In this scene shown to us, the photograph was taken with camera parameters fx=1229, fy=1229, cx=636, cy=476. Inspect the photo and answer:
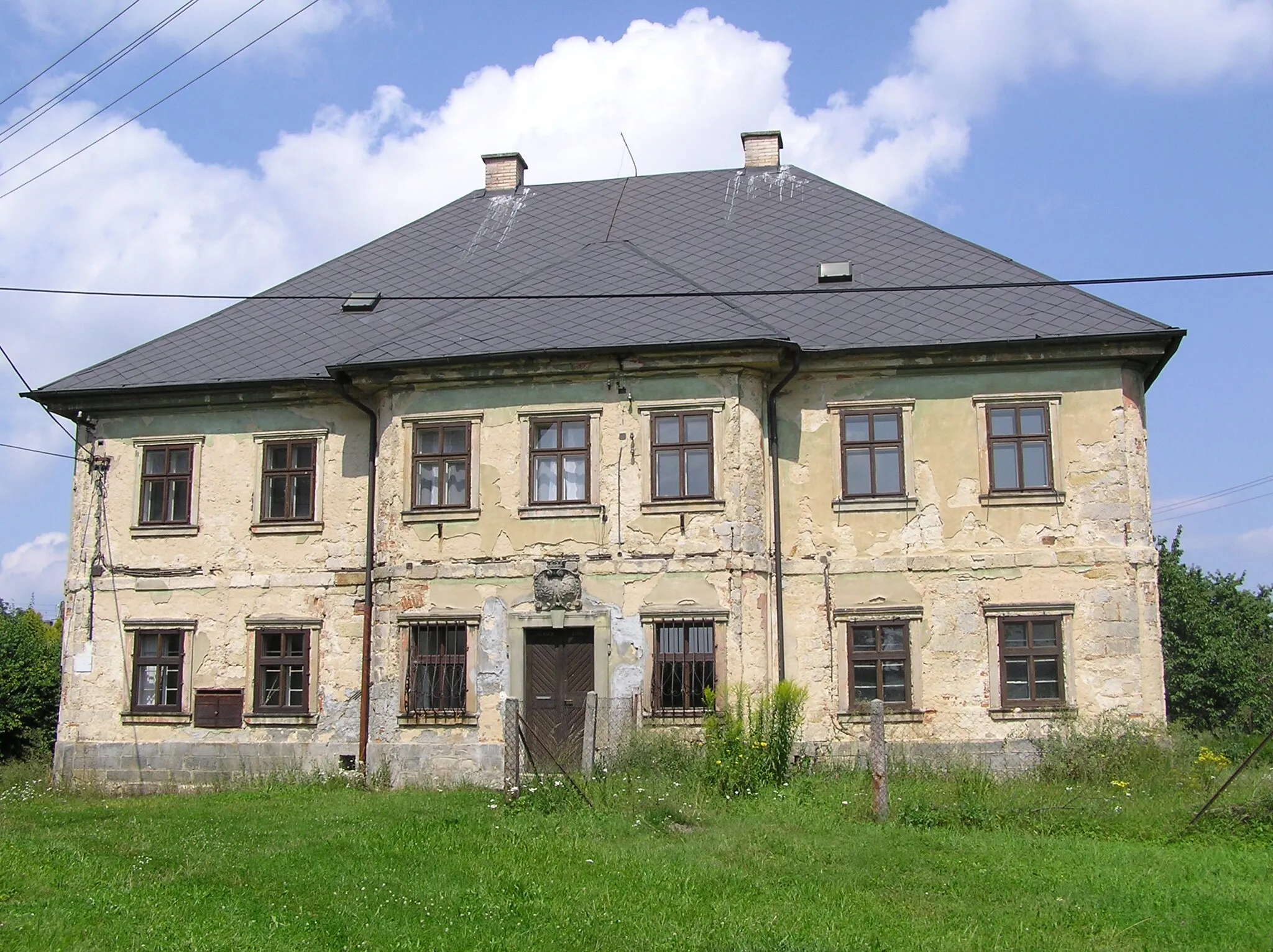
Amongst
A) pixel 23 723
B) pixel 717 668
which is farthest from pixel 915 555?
pixel 23 723

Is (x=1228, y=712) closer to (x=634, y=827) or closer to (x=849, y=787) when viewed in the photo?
Answer: (x=849, y=787)

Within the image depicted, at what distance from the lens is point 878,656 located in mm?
15750

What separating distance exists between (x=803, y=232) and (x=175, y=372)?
32.1ft

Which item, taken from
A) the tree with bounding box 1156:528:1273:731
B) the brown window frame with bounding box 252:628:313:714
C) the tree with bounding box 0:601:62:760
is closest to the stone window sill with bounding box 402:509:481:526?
the brown window frame with bounding box 252:628:313:714

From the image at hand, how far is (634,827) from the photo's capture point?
10578 millimetres

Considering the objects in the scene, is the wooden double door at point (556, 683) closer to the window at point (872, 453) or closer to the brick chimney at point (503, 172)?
the window at point (872, 453)

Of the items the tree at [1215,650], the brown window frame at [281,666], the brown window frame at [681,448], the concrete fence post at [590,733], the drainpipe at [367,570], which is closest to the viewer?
the concrete fence post at [590,733]

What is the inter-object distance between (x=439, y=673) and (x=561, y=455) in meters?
3.23

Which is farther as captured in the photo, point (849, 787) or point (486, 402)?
point (486, 402)

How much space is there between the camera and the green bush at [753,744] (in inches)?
504

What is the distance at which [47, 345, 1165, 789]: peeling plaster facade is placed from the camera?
1538 cm

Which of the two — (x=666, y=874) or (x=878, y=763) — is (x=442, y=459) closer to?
(x=878, y=763)

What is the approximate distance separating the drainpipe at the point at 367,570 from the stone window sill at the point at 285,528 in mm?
835

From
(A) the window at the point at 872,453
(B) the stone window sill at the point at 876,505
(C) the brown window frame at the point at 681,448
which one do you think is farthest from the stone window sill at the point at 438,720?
(A) the window at the point at 872,453
